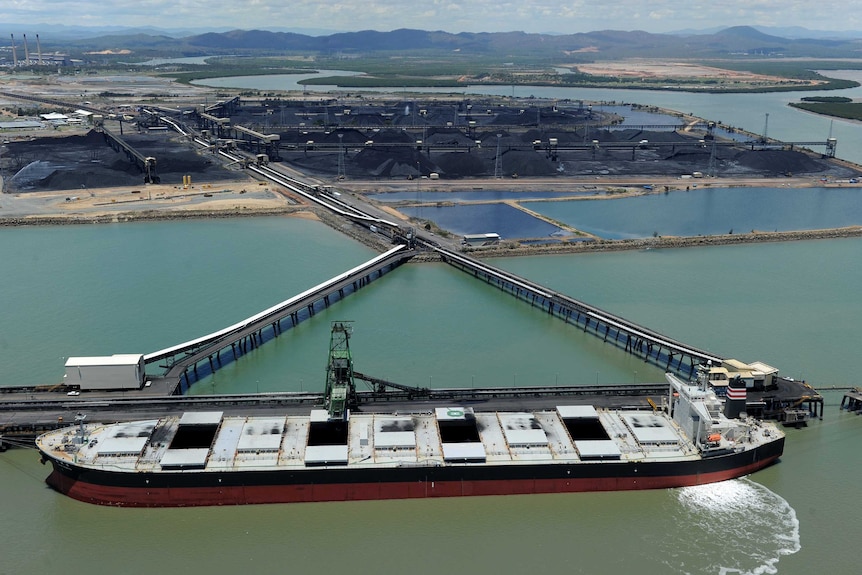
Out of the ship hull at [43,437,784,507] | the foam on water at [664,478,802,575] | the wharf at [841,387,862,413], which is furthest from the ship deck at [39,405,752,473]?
the wharf at [841,387,862,413]

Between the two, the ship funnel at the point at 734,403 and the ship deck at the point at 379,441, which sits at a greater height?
the ship funnel at the point at 734,403

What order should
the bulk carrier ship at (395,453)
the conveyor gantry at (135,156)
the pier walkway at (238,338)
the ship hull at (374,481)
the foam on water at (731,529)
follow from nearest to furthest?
the foam on water at (731,529) → the ship hull at (374,481) → the bulk carrier ship at (395,453) → the pier walkway at (238,338) → the conveyor gantry at (135,156)

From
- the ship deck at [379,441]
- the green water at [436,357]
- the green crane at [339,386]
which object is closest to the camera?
the green water at [436,357]

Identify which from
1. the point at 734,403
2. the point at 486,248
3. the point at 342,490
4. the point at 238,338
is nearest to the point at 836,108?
the point at 486,248

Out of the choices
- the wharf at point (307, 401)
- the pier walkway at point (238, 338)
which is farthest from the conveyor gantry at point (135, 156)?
the wharf at point (307, 401)

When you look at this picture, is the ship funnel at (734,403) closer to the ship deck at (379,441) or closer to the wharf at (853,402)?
the ship deck at (379,441)

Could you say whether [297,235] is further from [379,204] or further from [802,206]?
[802,206]

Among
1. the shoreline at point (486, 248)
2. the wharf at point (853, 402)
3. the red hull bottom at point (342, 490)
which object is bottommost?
the red hull bottom at point (342, 490)
